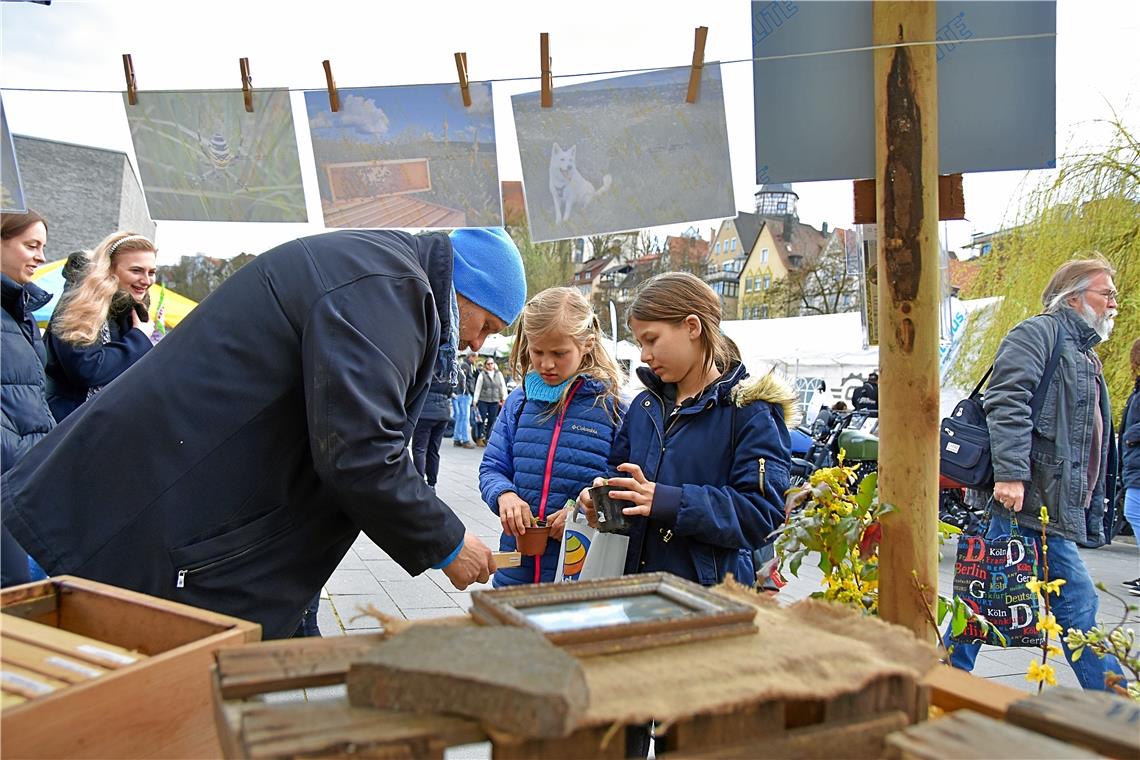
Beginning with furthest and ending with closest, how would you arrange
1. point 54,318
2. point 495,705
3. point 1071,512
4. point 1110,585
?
point 1110,585
point 54,318
point 1071,512
point 495,705

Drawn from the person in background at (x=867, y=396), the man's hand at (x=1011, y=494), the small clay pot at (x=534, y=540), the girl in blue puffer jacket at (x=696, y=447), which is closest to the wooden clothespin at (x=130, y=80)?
the girl in blue puffer jacket at (x=696, y=447)

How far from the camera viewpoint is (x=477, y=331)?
232 cm

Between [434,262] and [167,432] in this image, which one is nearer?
[167,432]

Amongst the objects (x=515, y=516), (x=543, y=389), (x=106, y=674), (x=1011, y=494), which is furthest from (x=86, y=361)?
(x=1011, y=494)

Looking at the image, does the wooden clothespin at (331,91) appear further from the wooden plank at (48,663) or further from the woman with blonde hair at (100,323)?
the wooden plank at (48,663)

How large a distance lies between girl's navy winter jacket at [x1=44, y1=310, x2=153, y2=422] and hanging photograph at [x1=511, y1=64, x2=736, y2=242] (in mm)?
2184

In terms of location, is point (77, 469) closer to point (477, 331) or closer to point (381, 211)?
point (477, 331)

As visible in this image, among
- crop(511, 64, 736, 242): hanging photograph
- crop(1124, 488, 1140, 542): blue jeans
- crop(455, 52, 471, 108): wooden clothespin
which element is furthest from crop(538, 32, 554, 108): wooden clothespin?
crop(1124, 488, 1140, 542): blue jeans

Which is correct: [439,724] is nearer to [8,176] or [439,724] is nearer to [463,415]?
[8,176]

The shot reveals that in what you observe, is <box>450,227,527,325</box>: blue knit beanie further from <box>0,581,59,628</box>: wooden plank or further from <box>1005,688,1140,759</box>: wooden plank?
<box>1005,688,1140,759</box>: wooden plank

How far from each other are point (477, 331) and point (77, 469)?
0.98 m

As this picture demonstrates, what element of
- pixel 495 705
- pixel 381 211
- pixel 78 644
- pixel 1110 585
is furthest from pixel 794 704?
pixel 1110 585

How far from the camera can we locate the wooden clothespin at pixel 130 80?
278 cm

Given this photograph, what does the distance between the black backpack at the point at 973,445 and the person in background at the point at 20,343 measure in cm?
336
